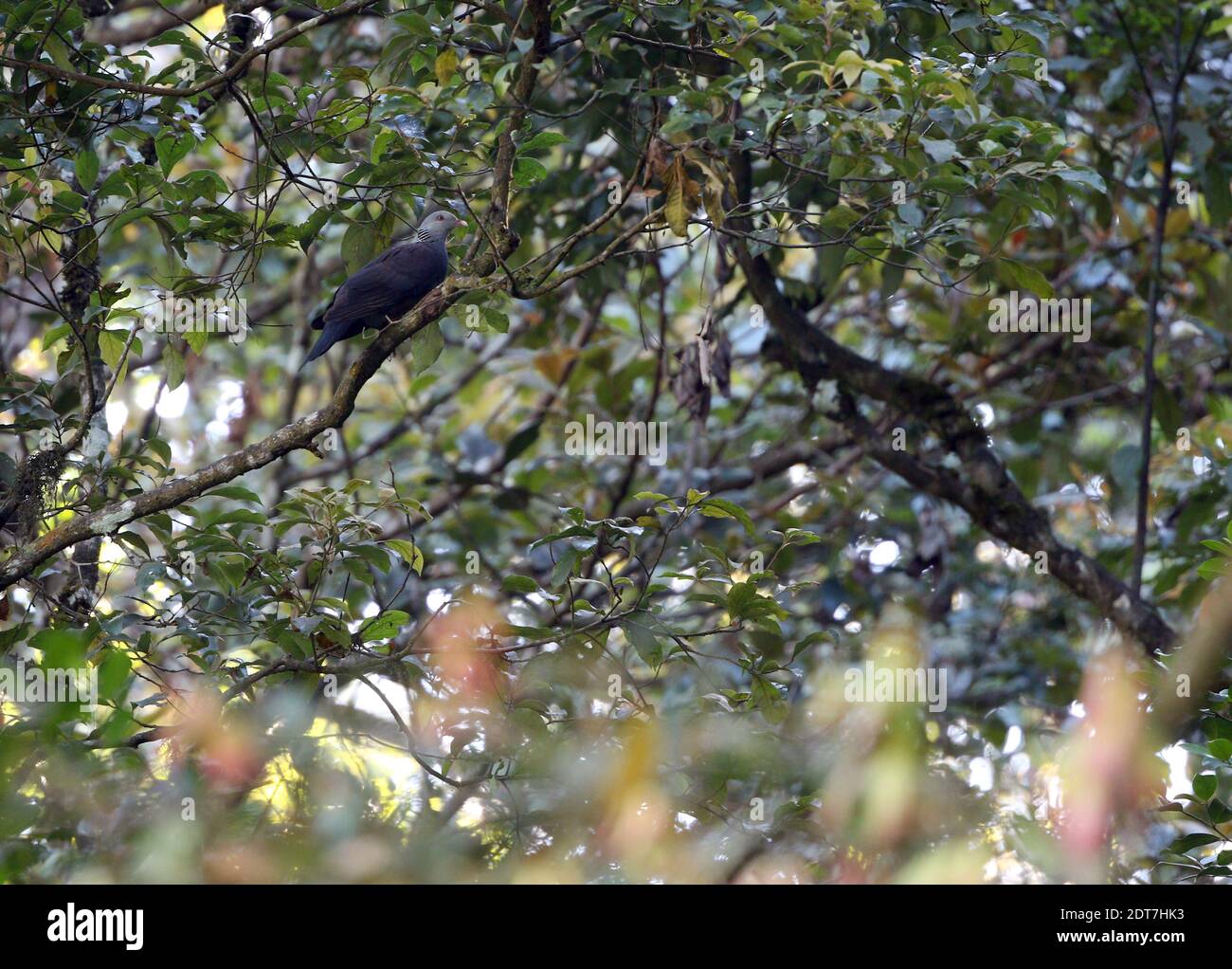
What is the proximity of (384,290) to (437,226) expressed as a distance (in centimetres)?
40

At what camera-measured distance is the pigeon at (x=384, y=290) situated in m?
3.68

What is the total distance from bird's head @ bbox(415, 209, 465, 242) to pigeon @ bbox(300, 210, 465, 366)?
1cm

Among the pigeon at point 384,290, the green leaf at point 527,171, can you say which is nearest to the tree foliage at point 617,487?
the green leaf at point 527,171

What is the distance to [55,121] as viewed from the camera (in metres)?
3.49

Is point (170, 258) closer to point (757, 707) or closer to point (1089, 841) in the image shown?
point (757, 707)

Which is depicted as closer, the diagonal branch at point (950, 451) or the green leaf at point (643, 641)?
the green leaf at point (643, 641)

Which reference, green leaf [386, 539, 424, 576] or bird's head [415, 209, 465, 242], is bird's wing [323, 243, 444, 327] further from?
green leaf [386, 539, 424, 576]

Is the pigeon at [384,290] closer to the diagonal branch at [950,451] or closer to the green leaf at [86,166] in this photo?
the green leaf at [86,166]

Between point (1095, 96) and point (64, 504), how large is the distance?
512 cm

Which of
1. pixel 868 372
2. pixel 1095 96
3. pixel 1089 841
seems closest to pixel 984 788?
pixel 1089 841

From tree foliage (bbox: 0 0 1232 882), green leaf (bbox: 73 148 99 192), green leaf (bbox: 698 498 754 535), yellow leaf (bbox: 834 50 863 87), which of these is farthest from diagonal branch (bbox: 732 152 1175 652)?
green leaf (bbox: 73 148 99 192)

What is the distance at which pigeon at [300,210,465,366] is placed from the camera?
12.1 feet

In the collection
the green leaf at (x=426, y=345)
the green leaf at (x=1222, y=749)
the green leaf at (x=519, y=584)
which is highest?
the green leaf at (x=426, y=345)

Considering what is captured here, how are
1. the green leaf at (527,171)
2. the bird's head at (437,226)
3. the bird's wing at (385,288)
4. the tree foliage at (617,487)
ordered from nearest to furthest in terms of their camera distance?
the tree foliage at (617,487)
the green leaf at (527,171)
the bird's wing at (385,288)
the bird's head at (437,226)
